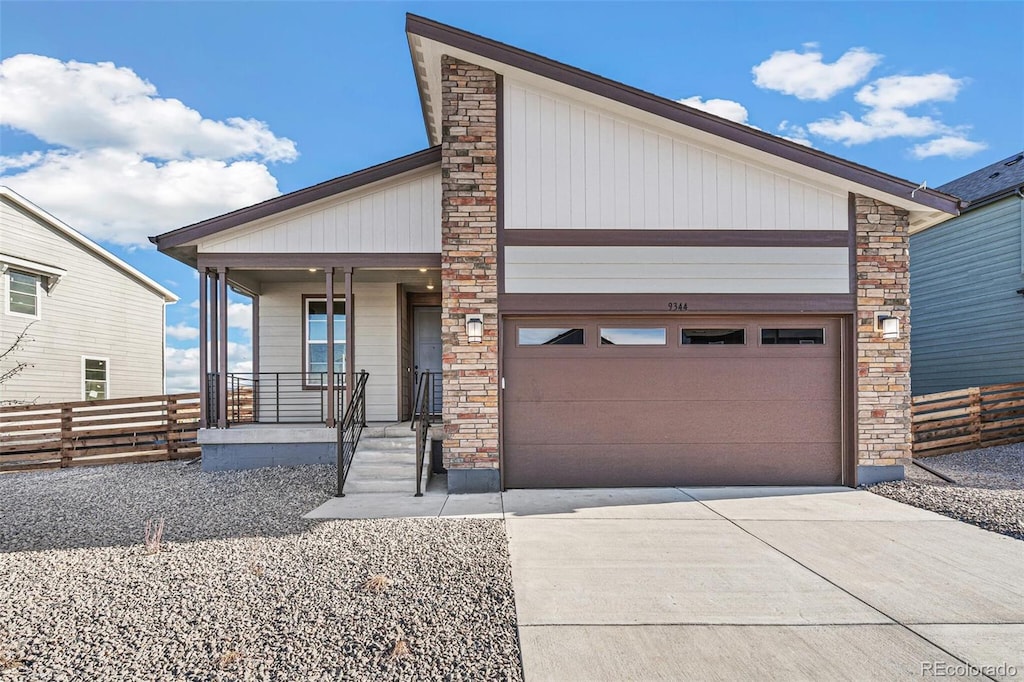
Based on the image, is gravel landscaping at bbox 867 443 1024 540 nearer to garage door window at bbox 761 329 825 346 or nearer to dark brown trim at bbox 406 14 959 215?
garage door window at bbox 761 329 825 346

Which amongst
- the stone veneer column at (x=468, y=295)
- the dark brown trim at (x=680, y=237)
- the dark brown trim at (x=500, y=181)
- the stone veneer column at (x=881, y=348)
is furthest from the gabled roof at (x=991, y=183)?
the stone veneer column at (x=468, y=295)

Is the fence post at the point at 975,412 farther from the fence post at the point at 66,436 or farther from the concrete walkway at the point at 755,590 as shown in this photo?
the fence post at the point at 66,436

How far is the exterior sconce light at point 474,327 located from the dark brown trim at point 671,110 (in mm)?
2995

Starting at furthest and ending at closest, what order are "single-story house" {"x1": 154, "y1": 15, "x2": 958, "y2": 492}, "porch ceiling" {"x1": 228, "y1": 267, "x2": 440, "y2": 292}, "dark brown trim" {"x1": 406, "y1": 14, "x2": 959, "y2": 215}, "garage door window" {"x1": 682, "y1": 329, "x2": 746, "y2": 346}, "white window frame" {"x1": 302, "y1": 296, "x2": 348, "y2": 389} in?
"white window frame" {"x1": 302, "y1": 296, "x2": 348, "y2": 389} → "porch ceiling" {"x1": 228, "y1": 267, "x2": 440, "y2": 292} → "garage door window" {"x1": 682, "y1": 329, "x2": 746, "y2": 346} → "single-story house" {"x1": 154, "y1": 15, "x2": 958, "y2": 492} → "dark brown trim" {"x1": 406, "y1": 14, "x2": 959, "y2": 215}

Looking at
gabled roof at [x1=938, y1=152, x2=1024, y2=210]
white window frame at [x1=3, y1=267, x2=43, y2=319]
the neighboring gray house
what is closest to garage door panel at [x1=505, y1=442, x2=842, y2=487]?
the neighboring gray house

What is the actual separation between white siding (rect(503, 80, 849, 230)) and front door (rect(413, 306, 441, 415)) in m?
4.49

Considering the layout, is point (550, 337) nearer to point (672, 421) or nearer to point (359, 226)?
point (672, 421)

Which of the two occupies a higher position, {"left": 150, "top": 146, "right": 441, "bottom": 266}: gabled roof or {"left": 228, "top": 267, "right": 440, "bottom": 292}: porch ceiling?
{"left": 150, "top": 146, "right": 441, "bottom": 266}: gabled roof

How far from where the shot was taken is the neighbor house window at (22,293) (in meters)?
14.3

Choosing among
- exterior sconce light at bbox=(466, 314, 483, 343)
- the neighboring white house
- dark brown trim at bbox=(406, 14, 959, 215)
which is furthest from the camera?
the neighboring white house

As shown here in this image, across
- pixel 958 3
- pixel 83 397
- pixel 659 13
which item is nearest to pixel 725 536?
pixel 659 13

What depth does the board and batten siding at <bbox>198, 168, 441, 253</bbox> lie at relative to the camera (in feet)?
30.7

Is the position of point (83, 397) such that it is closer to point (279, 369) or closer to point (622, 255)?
point (279, 369)

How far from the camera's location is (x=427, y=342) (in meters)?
12.0
